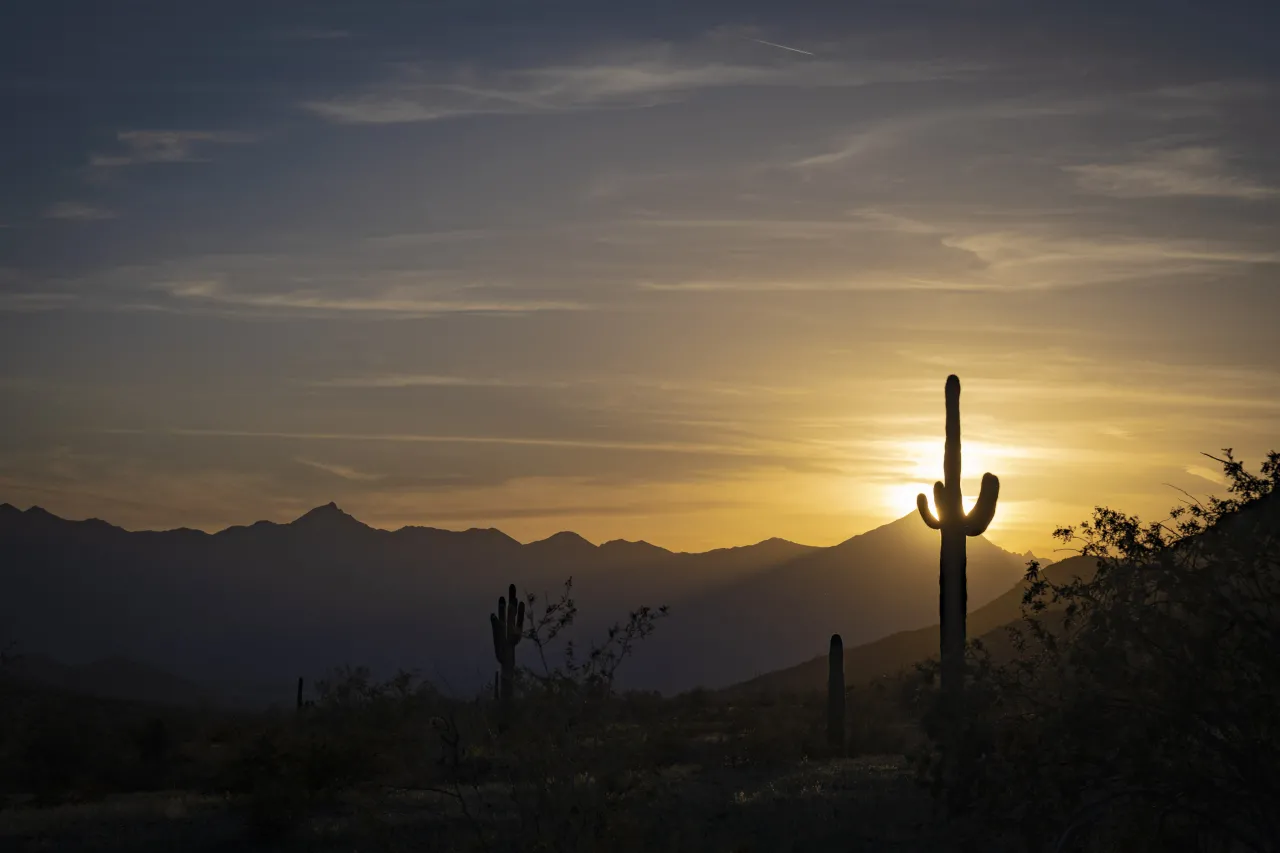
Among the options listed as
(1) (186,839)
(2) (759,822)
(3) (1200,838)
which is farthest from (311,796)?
(3) (1200,838)

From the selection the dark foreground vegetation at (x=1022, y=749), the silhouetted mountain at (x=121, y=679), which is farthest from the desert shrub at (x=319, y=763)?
the silhouetted mountain at (x=121, y=679)

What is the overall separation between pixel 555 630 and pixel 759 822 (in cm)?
535

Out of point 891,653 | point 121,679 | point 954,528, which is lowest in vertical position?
point 121,679

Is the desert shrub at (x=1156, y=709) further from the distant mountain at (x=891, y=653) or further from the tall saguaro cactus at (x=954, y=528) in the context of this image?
the distant mountain at (x=891, y=653)

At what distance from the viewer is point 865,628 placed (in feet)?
648

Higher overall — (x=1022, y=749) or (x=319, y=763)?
(x=1022, y=749)

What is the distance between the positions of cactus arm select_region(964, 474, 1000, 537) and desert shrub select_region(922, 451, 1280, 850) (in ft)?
29.5

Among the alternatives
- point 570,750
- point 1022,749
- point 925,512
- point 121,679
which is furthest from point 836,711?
point 121,679

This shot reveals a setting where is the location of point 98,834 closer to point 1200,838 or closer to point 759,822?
point 759,822

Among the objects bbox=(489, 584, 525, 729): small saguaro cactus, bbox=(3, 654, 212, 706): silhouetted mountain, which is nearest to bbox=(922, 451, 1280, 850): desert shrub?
bbox=(489, 584, 525, 729): small saguaro cactus

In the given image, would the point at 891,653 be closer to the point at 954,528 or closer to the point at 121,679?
the point at 954,528

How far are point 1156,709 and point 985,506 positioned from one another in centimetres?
1002

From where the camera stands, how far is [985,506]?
1850 centimetres

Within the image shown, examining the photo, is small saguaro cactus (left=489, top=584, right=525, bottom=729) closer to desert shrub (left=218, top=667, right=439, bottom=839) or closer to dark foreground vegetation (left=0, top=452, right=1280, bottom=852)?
desert shrub (left=218, top=667, right=439, bottom=839)
